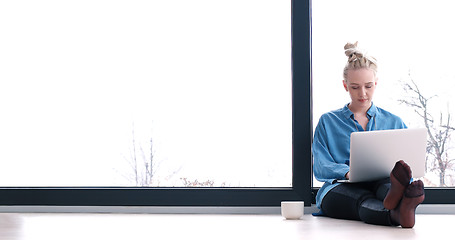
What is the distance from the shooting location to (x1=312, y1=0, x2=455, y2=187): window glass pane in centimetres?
315

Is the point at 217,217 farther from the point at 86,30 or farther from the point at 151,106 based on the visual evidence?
the point at 86,30

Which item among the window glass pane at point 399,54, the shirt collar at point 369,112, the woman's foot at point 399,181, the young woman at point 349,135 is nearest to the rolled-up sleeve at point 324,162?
the young woman at point 349,135

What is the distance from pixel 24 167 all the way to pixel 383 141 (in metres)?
1.76

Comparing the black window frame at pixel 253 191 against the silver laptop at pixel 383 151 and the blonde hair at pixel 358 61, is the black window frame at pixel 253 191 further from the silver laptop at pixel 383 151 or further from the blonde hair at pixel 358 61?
the silver laptop at pixel 383 151

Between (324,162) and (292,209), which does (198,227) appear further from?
(324,162)

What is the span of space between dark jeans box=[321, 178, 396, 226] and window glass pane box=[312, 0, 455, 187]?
53 cm

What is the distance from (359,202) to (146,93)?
1209mm

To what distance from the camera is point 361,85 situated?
287 centimetres

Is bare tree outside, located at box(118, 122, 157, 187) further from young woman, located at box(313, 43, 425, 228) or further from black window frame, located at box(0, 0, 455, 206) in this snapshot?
young woman, located at box(313, 43, 425, 228)

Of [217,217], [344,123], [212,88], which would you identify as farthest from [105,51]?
[344,123]

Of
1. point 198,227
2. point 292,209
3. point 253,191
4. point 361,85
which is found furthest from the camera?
point 253,191

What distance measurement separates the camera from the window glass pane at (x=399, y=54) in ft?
10.3

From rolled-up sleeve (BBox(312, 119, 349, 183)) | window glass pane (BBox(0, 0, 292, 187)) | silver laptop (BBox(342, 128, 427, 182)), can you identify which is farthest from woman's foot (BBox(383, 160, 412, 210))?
window glass pane (BBox(0, 0, 292, 187))

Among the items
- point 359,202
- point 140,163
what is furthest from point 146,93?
point 359,202
